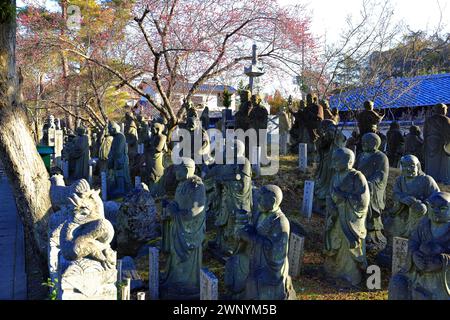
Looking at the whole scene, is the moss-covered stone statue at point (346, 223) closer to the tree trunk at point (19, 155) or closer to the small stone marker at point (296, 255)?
the small stone marker at point (296, 255)

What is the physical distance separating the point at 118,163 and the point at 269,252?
9.16 meters

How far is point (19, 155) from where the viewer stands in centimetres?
834

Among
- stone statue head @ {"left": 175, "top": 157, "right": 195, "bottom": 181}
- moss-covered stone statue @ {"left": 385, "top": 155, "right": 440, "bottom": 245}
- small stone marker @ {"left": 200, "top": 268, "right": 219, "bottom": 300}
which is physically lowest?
small stone marker @ {"left": 200, "top": 268, "right": 219, "bottom": 300}

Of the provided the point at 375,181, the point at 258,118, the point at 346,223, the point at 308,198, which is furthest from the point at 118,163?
the point at 346,223

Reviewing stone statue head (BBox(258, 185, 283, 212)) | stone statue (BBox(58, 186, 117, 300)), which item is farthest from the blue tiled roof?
stone statue (BBox(58, 186, 117, 300))

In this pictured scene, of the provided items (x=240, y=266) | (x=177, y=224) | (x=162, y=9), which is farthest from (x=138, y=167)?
(x=240, y=266)

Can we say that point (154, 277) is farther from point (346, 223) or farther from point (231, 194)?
point (346, 223)

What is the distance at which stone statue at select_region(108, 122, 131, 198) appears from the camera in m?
13.4

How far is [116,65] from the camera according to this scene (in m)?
20.1

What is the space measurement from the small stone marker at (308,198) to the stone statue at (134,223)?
3698mm

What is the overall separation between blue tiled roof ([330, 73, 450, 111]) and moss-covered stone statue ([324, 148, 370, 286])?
809 centimetres

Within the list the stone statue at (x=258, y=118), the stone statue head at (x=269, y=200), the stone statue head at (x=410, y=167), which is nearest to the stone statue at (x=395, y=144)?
the stone statue at (x=258, y=118)

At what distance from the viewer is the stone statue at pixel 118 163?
44.0 ft

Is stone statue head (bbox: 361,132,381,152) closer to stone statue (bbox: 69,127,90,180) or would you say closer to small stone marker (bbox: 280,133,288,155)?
small stone marker (bbox: 280,133,288,155)
